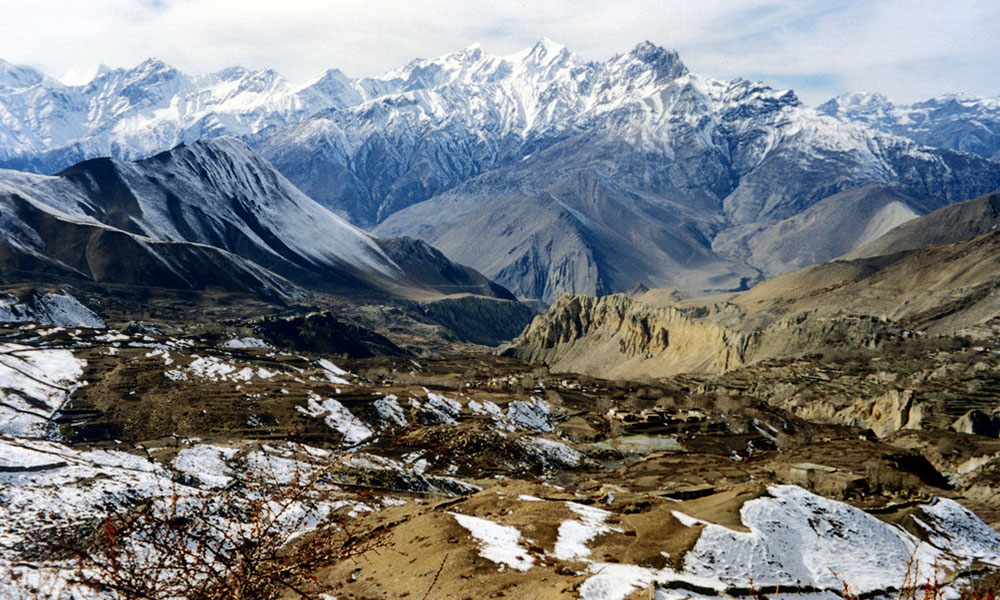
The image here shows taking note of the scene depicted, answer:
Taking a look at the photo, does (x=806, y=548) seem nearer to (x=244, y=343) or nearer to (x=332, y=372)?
(x=332, y=372)

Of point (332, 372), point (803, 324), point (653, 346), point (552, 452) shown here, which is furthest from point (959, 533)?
point (653, 346)

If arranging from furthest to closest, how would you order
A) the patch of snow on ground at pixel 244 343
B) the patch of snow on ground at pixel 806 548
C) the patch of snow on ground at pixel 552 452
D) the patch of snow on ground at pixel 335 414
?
the patch of snow on ground at pixel 244 343 → the patch of snow on ground at pixel 335 414 → the patch of snow on ground at pixel 552 452 → the patch of snow on ground at pixel 806 548

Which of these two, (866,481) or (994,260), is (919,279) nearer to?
(994,260)

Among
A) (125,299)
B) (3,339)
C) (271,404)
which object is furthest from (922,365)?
(125,299)

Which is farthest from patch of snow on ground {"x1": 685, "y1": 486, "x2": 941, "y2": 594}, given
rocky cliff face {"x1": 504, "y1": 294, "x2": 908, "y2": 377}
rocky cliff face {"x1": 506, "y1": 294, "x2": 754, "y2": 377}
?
rocky cliff face {"x1": 506, "y1": 294, "x2": 754, "y2": 377}

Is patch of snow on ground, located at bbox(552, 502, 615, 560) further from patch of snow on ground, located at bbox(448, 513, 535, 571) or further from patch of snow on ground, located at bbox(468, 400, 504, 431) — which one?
patch of snow on ground, located at bbox(468, 400, 504, 431)

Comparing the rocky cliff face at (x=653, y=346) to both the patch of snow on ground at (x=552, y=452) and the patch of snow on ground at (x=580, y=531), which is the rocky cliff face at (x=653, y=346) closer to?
the patch of snow on ground at (x=552, y=452)

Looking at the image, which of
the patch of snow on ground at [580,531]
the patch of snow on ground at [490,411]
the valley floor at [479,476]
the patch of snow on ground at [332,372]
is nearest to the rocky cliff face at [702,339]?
the valley floor at [479,476]
